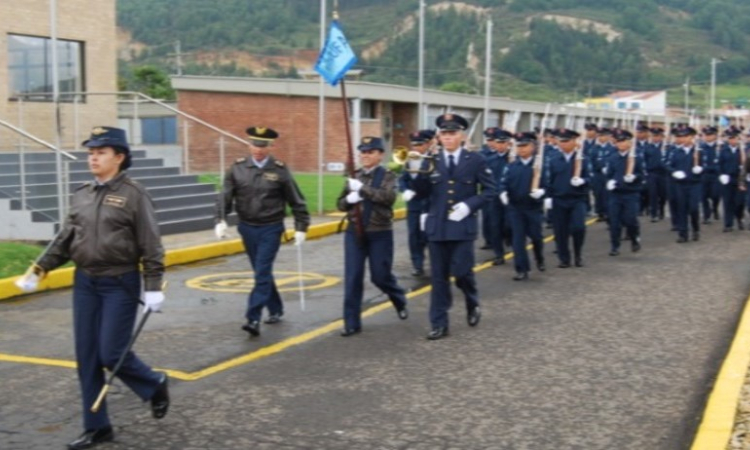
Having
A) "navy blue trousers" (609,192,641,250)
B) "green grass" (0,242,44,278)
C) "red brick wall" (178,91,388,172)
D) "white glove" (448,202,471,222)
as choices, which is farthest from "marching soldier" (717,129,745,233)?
"red brick wall" (178,91,388,172)

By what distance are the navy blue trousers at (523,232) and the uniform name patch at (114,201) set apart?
726 cm

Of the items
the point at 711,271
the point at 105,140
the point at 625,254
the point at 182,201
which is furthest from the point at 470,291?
the point at 182,201

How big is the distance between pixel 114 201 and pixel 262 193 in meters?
3.29

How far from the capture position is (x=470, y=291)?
365 inches

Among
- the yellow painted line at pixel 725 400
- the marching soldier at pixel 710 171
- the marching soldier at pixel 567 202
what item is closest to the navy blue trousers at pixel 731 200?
the marching soldier at pixel 710 171

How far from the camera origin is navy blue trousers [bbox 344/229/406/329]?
8.99m

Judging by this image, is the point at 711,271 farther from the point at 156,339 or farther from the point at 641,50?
the point at 641,50

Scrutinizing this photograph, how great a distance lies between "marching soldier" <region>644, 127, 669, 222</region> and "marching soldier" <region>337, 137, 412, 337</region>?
11.6 m

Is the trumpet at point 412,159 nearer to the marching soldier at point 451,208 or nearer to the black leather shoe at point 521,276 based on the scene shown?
the marching soldier at point 451,208

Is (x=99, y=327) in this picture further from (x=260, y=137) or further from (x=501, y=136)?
(x=501, y=136)

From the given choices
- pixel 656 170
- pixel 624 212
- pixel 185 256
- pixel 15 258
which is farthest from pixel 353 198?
pixel 656 170

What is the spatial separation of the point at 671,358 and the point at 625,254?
23.4ft

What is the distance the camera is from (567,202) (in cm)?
1373

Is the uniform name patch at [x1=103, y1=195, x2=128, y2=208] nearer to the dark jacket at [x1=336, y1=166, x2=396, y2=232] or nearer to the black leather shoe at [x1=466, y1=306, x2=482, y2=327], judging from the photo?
the dark jacket at [x1=336, y1=166, x2=396, y2=232]
